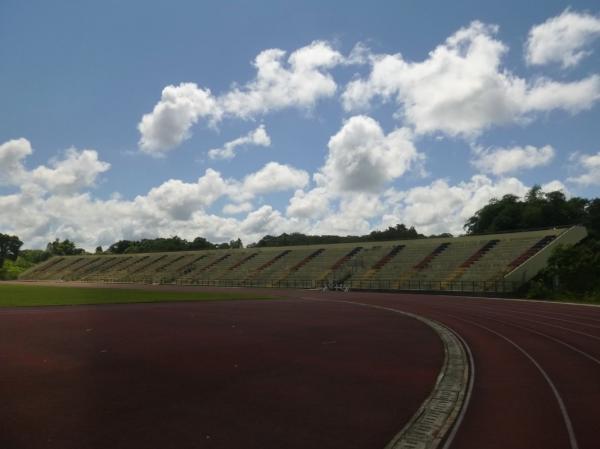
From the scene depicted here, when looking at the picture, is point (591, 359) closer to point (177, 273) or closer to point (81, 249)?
point (177, 273)

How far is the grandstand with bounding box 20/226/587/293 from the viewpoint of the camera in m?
39.8

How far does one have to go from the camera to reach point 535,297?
34156 millimetres

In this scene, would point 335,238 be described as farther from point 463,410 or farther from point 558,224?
point 463,410

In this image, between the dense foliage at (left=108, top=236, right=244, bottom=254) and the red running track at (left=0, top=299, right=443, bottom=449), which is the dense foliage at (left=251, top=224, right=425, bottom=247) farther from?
the red running track at (left=0, top=299, right=443, bottom=449)

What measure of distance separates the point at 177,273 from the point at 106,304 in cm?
4237

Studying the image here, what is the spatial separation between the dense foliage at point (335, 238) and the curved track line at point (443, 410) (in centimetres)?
8340

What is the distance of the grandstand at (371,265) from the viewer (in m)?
39.8

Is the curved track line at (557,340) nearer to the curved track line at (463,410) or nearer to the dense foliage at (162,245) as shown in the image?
the curved track line at (463,410)

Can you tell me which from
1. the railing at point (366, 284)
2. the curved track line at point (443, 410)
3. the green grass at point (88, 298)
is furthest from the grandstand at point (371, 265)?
the curved track line at point (443, 410)

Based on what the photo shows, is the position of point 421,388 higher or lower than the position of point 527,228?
lower

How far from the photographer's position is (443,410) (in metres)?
7.78

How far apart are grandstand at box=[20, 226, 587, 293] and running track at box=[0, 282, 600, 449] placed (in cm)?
2160

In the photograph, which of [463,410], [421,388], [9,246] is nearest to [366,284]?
[421,388]

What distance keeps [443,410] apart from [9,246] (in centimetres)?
14105
